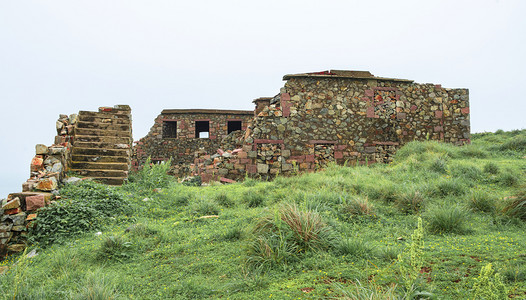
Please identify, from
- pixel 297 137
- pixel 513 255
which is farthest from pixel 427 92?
pixel 513 255

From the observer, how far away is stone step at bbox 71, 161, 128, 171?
33.5 ft

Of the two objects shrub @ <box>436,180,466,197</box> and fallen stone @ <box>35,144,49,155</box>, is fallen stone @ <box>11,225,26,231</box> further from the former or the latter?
shrub @ <box>436,180,466,197</box>

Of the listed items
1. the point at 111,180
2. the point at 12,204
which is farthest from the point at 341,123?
the point at 12,204

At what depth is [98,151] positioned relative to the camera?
1082 centimetres

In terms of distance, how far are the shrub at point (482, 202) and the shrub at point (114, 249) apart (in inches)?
224

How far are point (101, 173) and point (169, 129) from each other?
12.5 metres

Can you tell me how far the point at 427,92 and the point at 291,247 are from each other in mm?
11962

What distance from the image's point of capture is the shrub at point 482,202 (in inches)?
219

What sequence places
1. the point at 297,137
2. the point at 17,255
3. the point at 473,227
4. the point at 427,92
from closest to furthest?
the point at 473,227
the point at 17,255
the point at 297,137
the point at 427,92

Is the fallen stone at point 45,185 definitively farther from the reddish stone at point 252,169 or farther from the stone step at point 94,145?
the reddish stone at point 252,169

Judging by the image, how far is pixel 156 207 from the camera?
7.61 m

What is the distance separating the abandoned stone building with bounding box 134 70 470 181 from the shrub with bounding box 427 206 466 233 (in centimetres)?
750

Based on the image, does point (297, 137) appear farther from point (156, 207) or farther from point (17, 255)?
point (17, 255)

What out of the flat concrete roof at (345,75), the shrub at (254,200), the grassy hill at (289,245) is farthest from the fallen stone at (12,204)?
the flat concrete roof at (345,75)
